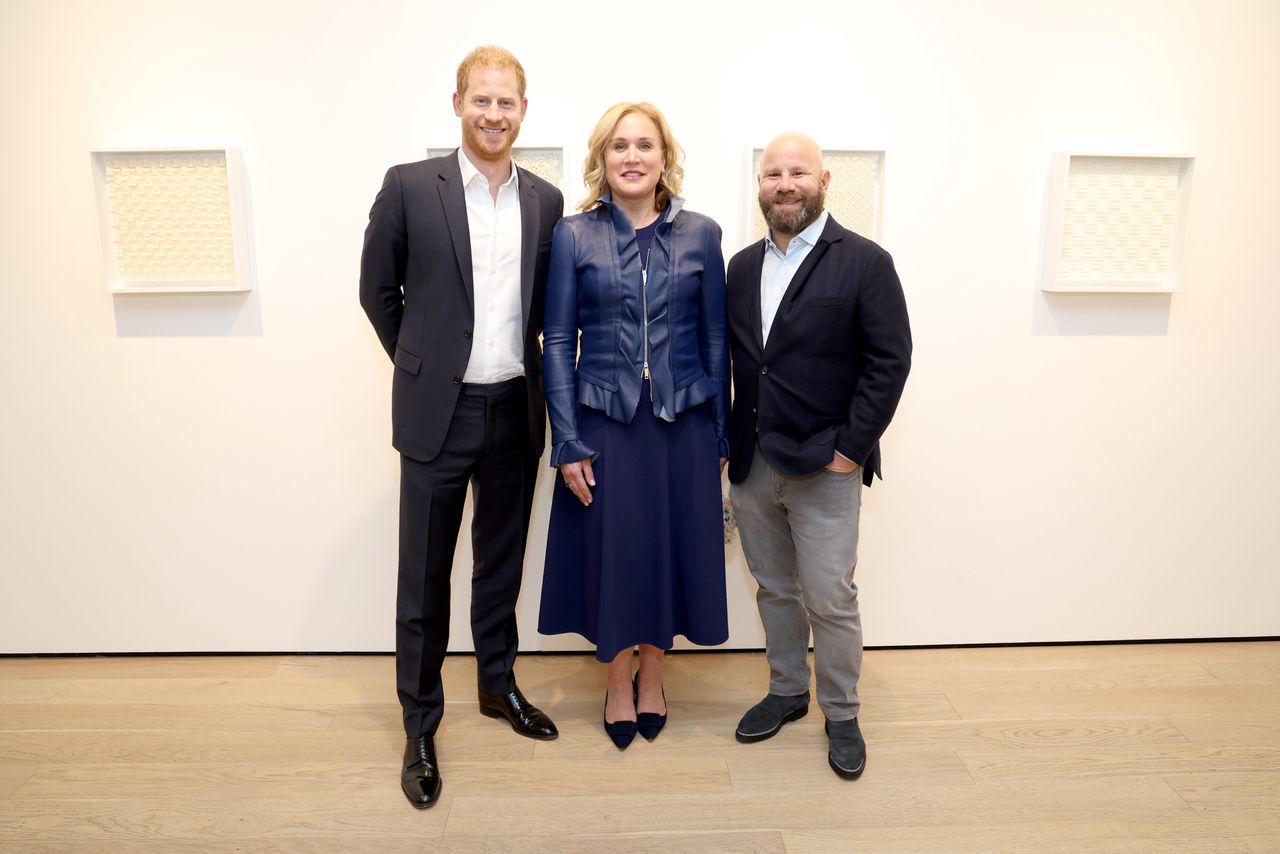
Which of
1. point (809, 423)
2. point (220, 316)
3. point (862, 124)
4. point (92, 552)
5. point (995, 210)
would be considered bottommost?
point (92, 552)

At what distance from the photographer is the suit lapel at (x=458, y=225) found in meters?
2.01

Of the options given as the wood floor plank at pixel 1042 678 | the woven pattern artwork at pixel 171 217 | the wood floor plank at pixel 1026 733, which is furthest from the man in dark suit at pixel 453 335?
the wood floor plank at pixel 1042 678

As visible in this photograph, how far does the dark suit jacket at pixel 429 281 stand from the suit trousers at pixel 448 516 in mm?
64

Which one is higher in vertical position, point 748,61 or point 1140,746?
point 748,61

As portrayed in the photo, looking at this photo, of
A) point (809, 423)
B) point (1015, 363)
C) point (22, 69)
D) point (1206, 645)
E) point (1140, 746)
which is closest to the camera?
point (809, 423)

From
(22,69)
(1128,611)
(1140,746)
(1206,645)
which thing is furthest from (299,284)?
(1206,645)

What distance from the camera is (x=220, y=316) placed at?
8.68 ft

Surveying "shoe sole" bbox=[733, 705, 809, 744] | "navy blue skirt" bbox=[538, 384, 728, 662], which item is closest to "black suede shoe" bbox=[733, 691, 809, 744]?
"shoe sole" bbox=[733, 705, 809, 744]

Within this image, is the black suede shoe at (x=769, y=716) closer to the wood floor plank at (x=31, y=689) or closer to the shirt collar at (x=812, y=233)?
the shirt collar at (x=812, y=233)

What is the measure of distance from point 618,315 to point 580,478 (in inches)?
17.7

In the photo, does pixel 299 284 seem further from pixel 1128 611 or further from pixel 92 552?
pixel 1128 611

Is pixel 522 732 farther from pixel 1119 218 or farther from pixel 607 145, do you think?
pixel 1119 218

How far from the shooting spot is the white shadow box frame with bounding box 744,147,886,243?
8.41 ft

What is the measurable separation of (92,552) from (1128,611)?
373 centimetres
